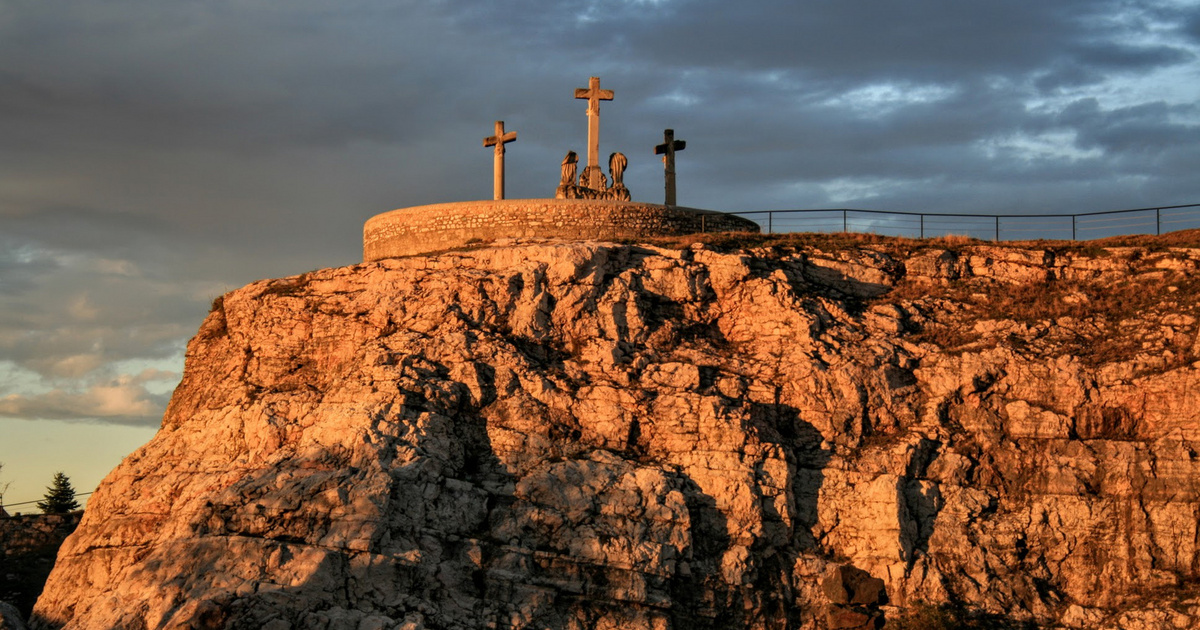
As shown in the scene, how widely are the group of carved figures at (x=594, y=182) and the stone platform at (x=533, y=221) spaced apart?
1.67 metres

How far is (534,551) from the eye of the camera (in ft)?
88.3

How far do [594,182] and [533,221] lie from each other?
304cm

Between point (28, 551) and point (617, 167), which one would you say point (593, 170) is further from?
point (28, 551)

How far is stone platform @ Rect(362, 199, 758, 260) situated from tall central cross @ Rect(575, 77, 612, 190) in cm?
201

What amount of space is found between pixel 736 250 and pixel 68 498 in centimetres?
2490

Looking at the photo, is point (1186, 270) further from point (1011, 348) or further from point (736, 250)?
point (736, 250)

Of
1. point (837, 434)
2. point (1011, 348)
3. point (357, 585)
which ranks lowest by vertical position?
point (357, 585)

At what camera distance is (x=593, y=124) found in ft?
124

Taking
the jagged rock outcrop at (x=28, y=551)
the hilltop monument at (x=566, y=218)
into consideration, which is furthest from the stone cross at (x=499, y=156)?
the jagged rock outcrop at (x=28, y=551)

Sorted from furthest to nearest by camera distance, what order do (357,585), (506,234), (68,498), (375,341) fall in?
(68,498), (506,234), (375,341), (357,585)

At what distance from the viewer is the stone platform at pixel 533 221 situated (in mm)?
35219

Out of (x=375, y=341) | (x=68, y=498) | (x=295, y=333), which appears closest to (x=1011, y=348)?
(x=375, y=341)

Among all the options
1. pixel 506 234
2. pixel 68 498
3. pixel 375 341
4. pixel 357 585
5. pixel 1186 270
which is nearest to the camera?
pixel 357 585

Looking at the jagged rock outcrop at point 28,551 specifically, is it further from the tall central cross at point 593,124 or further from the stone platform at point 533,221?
the tall central cross at point 593,124
